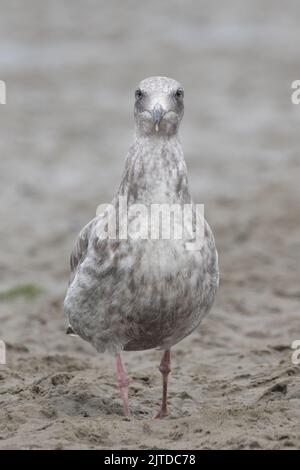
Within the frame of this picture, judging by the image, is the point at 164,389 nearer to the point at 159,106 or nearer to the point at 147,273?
the point at 147,273

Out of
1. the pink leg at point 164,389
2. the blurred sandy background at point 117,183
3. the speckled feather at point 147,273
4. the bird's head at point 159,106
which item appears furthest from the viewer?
the pink leg at point 164,389

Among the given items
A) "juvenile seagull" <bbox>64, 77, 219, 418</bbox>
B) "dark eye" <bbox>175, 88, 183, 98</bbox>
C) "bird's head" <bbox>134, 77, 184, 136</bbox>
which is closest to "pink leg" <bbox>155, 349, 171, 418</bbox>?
"juvenile seagull" <bbox>64, 77, 219, 418</bbox>

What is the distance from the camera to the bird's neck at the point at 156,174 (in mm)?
6434

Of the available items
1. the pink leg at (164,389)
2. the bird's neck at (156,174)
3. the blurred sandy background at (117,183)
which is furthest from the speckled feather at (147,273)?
the blurred sandy background at (117,183)

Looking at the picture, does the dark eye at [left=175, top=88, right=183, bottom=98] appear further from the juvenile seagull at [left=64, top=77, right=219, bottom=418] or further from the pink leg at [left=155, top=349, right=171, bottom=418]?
the pink leg at [left=155, top=349, right=171, bottom=418]

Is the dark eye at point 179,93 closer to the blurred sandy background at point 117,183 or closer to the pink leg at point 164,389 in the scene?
the pink leg at point 164,389

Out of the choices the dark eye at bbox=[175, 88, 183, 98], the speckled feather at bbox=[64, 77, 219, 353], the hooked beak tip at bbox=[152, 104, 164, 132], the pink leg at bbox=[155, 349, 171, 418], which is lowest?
the pink leg at bbox=[155, 349, 171, 418]

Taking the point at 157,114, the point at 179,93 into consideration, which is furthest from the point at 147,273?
the point at 179,93

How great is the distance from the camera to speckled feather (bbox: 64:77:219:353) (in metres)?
6.24

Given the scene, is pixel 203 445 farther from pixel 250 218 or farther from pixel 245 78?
pixel 245 78

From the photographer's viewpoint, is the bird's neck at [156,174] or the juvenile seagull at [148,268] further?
the bird's neck at [156,174]

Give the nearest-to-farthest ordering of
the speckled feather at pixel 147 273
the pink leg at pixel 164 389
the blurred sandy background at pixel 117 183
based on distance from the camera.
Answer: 1. the speckled feather at pixel 147 273
2. the blurred sandy background at pixel 117 183
3. the pink leg at pixel 164 389

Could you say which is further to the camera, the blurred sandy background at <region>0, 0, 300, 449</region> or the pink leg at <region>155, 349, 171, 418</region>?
the pink leg at <region>155, 349, 171, 418</region>

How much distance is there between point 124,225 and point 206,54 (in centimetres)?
1348
